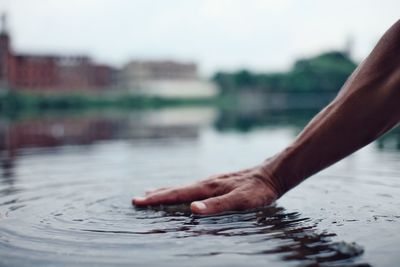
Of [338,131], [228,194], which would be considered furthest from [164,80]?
[338,131]

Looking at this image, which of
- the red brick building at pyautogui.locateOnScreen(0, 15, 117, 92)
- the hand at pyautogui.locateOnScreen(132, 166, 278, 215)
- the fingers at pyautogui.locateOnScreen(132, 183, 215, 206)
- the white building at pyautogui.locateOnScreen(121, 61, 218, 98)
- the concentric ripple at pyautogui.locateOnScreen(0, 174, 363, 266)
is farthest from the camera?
the white building at pyautogui.locateOnScreen(121, 61, 218, 98)

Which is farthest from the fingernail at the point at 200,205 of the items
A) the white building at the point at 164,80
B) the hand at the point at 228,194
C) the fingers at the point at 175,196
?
the white building at the point at 164,80

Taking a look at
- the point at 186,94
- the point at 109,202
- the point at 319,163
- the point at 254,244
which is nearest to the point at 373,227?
the point at 319,163

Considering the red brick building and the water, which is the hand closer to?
the water

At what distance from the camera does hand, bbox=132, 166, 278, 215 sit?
2115mm

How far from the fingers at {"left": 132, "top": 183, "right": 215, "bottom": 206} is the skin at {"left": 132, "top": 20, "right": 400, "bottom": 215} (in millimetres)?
211

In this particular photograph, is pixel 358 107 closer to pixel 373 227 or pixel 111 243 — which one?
pixel 373 227

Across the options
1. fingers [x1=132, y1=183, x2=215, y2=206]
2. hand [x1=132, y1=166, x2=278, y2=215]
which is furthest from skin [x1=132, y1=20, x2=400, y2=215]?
fingers [x1=132, y1=183, x2=215, y2=206]

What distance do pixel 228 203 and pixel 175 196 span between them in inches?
13.2

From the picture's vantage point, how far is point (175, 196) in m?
2.38

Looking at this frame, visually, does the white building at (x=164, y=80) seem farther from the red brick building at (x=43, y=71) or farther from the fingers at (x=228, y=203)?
the fingers at (x=228, y=203)

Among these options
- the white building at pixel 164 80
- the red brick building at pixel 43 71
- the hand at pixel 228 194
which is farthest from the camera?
the white building at pixel 164 80

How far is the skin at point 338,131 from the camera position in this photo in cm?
159

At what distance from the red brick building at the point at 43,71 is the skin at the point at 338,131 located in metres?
54.0
